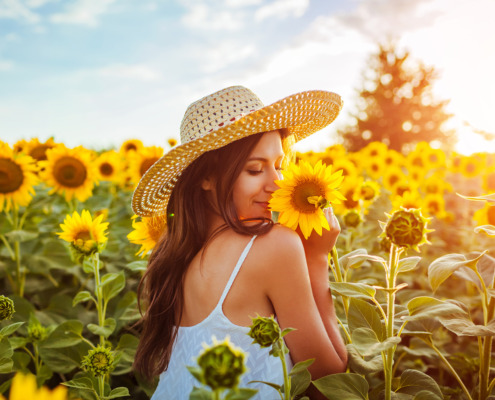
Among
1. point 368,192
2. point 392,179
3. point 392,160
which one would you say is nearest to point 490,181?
point 392,179

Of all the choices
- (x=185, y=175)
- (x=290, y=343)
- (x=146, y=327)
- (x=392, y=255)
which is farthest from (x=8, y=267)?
(x=392, y=255)

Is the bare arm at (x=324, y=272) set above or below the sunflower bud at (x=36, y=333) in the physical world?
above

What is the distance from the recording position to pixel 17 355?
7.19 feet

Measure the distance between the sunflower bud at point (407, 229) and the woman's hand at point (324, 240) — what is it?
0.41 metres

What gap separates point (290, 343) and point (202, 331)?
1.11 ft

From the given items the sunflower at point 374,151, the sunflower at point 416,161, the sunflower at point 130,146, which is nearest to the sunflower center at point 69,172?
the sunflower at point 130,146

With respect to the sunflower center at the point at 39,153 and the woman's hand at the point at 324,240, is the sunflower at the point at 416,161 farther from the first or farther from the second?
the woman's hand at the point at 324,240

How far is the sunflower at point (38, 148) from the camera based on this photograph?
12.7ft

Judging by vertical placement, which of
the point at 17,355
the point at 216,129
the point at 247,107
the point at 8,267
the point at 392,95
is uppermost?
the point at 392,95

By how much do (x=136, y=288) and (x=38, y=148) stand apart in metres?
1.71

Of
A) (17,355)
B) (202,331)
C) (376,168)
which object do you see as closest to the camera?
(202,331)

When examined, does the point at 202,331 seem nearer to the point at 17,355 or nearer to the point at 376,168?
the point at 17,355

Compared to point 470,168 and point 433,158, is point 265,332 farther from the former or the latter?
point 433,158

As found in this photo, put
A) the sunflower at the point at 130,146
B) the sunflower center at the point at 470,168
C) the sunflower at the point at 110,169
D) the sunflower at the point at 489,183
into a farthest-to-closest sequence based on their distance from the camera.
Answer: the sunflower center at the point at 470,168, the sunflower at the point at 130,146, the sunflower at the point at 110,169, the sunflower at the point at 489,183
